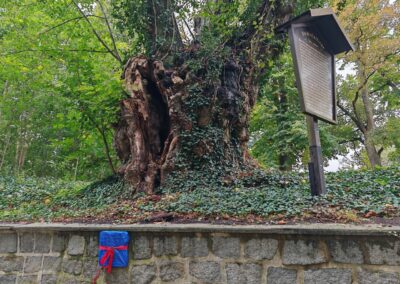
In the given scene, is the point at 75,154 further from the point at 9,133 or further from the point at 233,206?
the point at 9,133

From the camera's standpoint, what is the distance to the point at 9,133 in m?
11.0

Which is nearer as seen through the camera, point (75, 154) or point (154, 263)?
point (154, 263)

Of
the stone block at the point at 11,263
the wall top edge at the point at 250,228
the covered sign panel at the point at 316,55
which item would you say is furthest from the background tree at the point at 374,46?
the stone block at the point at 11,263

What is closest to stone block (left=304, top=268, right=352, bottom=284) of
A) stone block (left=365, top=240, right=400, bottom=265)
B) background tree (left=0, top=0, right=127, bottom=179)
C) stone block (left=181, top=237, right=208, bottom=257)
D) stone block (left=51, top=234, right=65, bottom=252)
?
stone block (left=365, top=240, right=400, bottom=265)

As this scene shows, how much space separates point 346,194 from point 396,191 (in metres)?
0.55

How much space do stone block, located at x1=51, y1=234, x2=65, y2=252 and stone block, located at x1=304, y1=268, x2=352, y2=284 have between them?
2.18 m

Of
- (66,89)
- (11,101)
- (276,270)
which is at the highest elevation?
(11,101)

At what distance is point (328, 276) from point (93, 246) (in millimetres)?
1986

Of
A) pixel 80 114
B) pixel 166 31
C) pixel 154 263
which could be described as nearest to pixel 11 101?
pixel 80 114

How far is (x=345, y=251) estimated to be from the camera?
7.09ft

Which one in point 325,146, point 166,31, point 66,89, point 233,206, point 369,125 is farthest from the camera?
point 369,125

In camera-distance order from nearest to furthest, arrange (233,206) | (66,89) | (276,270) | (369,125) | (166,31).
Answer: (276,270), (233,206), (166,31), (66,89), (369,125)

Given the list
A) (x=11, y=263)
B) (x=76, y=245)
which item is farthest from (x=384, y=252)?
(x=11, y=263)

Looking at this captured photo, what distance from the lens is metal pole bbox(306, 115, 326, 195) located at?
3.24m
